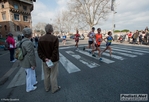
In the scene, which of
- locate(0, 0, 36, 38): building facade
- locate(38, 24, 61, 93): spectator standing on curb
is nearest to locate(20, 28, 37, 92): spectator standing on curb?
locate(38, 24, 61, 93): spectator standing on curb

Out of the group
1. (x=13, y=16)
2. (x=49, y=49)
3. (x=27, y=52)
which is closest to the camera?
(x=49, y=49)

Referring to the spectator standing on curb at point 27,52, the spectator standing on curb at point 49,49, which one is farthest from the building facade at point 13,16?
the spectator standing on curb at point 49,49

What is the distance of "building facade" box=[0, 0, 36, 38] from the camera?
25.7 metres

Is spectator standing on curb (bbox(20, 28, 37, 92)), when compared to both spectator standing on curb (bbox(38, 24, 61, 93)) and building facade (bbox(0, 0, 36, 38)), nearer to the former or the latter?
spectator standing on curb (bbox(38, 24, 61, 93))

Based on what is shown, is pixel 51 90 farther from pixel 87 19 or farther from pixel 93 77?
pixel 87 19

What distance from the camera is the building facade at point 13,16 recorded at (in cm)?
2566

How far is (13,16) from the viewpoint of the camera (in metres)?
26.5

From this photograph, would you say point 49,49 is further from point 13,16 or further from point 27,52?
point 13,16

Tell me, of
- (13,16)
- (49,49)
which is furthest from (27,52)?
(13,16)

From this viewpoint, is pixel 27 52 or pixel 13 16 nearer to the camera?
pixel 27 52

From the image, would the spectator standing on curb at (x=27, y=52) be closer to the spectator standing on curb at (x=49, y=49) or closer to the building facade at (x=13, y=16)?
the spectator standing on curb at (x=49, y=49)

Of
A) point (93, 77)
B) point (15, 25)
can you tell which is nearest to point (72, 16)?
point (15, 25)

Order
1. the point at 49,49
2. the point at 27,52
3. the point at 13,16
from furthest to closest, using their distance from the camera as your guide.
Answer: the point at 13,16, the point at 27,52, the point at 49,49

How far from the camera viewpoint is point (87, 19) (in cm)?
3158
